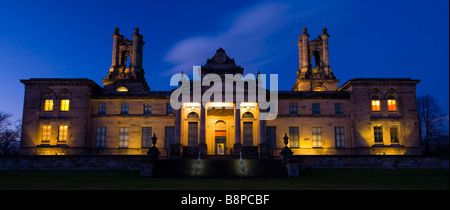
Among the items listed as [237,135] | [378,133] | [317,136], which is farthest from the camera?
[317,136]

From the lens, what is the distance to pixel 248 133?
4231 cm

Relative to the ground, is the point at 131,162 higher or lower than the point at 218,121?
lower

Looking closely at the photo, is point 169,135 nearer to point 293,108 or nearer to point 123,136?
point 123,136

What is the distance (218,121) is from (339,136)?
1521 cm

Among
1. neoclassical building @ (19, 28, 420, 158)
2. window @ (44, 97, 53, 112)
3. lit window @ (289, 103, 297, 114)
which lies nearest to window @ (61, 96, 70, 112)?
neoclassical building @ (19, 28, 420, 158)

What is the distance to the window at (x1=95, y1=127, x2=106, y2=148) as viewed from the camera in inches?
1686

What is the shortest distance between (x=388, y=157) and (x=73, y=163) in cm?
2988

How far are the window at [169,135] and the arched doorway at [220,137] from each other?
5249 millimetres

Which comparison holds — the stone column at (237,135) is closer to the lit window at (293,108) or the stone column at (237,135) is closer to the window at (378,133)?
the lit window at (293,108)

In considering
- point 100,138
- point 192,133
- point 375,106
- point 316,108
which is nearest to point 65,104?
point 100,138

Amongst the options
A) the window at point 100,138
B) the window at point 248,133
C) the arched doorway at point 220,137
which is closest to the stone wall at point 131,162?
the window at point 248,133

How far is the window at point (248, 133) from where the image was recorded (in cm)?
4206

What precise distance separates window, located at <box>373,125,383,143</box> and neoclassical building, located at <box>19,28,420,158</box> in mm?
111
